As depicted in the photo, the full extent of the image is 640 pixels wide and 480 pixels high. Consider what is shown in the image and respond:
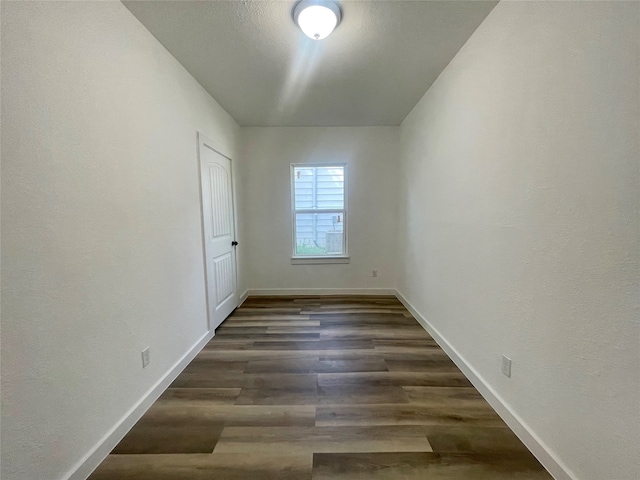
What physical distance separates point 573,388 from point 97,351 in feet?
7.20

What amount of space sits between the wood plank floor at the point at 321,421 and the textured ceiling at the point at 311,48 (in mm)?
2415

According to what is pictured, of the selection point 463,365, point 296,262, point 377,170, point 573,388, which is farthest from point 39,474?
point 377,170

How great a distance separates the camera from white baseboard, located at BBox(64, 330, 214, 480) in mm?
1163

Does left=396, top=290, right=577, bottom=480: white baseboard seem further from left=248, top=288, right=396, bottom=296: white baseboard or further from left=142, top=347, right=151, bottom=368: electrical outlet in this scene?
left=142, top=347, right=151, bottom=368: electrical outlet

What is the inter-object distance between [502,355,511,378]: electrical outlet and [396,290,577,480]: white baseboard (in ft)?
0.58

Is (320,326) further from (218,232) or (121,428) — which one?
(121,428)

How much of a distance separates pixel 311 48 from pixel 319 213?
2194 millimetres

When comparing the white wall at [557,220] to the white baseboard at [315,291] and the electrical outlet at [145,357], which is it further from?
the electrical outlet at [145,357]

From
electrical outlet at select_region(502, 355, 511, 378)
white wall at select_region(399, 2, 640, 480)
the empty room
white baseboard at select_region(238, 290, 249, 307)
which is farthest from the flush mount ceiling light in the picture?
white baseboard at select_region(238, 290, 249, 307)

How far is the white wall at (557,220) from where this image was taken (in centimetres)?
88

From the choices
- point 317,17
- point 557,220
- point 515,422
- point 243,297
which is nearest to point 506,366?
point 515,422

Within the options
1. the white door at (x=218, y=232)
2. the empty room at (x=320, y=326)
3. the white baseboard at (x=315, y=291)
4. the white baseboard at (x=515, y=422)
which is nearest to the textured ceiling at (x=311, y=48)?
the empty room at (x=320, y=326)

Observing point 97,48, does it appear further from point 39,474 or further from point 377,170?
point 377,170

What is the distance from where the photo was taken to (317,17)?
149cm
